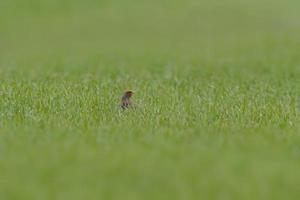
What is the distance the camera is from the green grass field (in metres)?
9.77

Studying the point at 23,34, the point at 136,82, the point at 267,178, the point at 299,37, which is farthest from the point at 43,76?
the point at 23,34

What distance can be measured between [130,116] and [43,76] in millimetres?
8460

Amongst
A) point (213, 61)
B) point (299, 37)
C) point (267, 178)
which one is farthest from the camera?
point (299, 37)

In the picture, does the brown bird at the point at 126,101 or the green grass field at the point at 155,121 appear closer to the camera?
the green grass field at the point at 155,121

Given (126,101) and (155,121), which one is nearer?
(155,121)

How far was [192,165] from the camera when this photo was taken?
10352mm

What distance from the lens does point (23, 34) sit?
4372cm

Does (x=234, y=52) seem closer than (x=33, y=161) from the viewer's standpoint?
No

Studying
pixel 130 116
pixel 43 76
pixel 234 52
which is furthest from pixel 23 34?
pixel 130 116

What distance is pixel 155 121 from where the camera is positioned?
1362 centimetres

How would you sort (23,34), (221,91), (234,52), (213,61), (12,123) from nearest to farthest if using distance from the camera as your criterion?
(12,123), (221,91), (213,61), (234,52), (23,34)

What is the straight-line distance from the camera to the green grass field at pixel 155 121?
9766 millimetres

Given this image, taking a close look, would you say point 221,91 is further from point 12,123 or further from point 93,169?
point 93,169

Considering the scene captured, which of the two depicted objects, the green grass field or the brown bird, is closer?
the green grass field
